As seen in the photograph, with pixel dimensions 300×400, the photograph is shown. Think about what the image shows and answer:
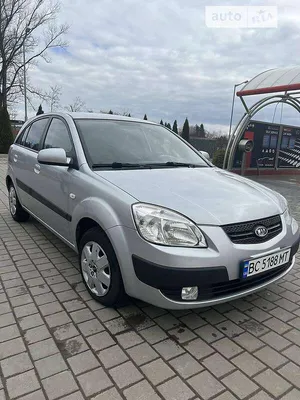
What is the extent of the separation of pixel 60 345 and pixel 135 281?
669 millimetres

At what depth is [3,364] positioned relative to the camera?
6.48 feet

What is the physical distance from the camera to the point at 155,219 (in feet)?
7.13

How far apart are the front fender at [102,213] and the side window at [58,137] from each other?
64 centimetres

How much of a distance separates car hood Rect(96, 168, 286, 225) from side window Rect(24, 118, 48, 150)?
1733 millimetres

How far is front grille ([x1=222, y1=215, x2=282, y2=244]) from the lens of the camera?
224 centimetres

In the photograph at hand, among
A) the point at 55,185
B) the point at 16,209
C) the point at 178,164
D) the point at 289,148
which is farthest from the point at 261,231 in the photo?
the point at 289,148

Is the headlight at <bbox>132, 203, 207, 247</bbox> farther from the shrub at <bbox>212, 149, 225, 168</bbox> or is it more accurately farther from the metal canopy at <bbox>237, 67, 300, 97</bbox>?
the shrub at <bbox>212, 149, 225, 168</bbox>

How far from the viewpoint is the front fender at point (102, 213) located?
2.27 meters

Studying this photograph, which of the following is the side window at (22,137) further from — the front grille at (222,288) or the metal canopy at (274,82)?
the metal canopy at (274,82)

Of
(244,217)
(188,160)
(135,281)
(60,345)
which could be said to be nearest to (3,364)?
(60,345)

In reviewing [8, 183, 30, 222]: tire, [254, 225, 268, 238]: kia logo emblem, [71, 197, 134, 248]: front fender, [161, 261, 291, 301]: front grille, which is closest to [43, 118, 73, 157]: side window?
[71, 197, 134, 248]: front fender

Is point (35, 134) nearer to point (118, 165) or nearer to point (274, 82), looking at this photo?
point (118, 165)

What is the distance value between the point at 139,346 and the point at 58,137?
7.71 feet

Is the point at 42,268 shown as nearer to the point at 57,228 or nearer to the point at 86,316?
the point at 57,228
